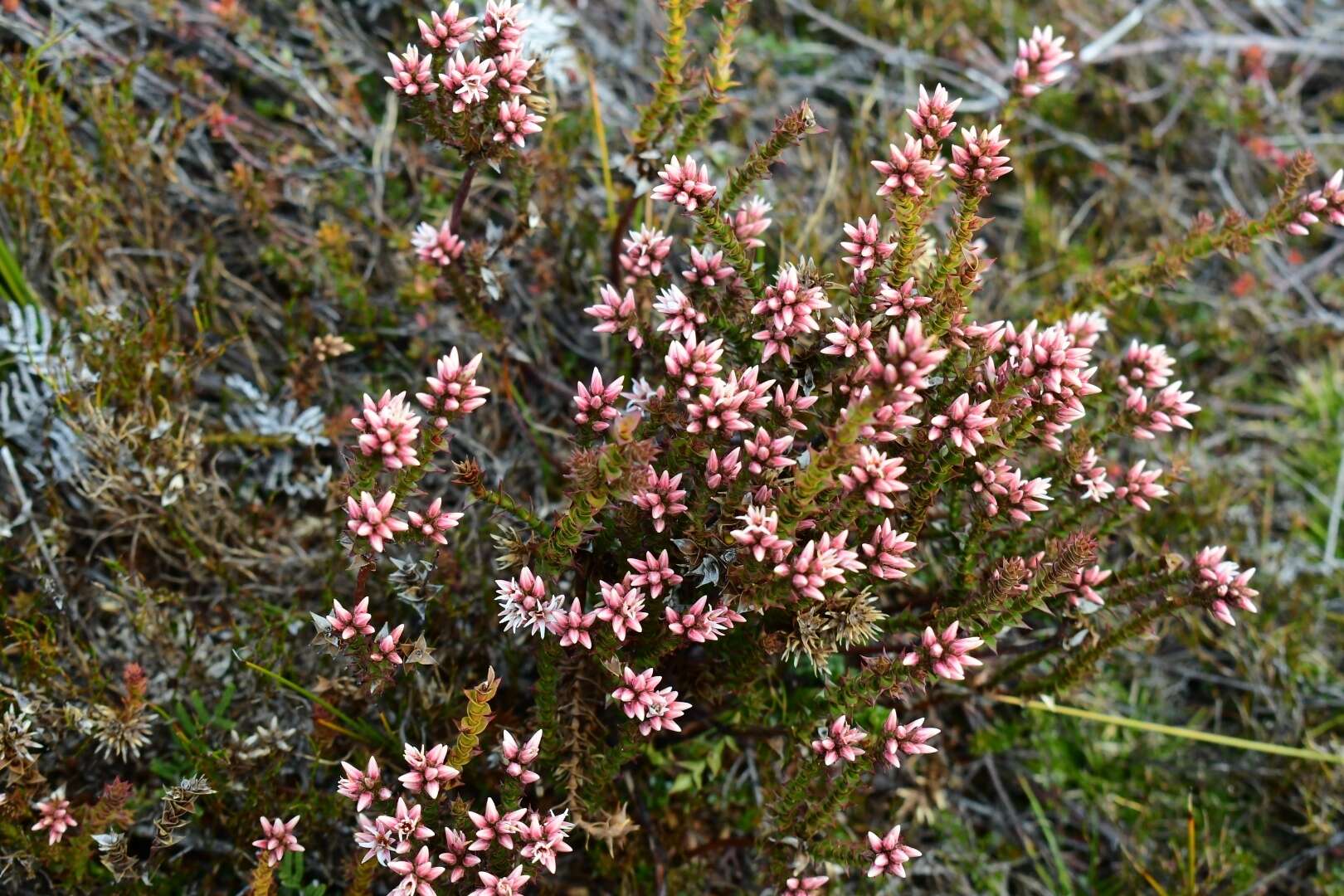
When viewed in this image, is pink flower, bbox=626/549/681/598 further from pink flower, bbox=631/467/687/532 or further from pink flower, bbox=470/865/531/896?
pink flower, bbox=470/865/531/896

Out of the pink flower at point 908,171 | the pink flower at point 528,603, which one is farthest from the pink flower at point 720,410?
the pink flower at point 908,171

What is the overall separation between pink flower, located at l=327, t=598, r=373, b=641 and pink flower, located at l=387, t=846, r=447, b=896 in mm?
508

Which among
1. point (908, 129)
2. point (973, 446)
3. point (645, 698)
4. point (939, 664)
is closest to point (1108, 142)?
Result: point (908, 129)

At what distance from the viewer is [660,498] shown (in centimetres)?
259

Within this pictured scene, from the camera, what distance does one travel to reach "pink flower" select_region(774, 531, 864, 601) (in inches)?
93.8

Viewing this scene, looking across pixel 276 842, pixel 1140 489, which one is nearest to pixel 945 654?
pixel 1140 489

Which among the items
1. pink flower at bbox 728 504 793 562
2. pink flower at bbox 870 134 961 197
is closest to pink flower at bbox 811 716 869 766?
pink flower at bbox 728 504 793 562

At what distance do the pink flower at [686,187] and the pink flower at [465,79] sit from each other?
0.51m

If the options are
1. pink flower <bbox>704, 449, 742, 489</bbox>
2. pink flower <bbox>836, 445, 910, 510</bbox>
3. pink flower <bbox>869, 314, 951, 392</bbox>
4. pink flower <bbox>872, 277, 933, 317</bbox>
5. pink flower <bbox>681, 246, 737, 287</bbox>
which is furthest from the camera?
pink flower <bbox>681, 246, 737, 287</bbox>

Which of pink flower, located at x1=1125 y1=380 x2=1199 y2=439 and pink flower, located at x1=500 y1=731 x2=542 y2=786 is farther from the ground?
pink flower, located at x1=1125 y1=380 x2=1199 y2=439

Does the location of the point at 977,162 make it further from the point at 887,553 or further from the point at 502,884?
the point at 502,884

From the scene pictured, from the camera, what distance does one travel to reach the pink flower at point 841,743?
2.58 metres

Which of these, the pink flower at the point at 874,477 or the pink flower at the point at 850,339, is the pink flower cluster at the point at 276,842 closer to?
the pink flower at the point at 874,477

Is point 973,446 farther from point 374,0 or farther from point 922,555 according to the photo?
point 374,0
